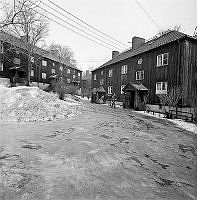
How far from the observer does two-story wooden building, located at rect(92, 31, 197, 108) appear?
811 inches

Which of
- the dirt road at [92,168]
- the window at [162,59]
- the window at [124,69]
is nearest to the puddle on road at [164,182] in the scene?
the dirt road at [92,168]

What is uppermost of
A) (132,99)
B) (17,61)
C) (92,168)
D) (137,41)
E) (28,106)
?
(137,41)

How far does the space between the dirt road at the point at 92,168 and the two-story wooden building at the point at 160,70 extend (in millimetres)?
13466

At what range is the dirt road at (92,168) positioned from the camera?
425 cm

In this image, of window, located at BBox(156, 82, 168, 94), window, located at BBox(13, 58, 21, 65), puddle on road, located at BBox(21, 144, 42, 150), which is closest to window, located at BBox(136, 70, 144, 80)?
window, located at BBox(156, 82, 168, 94)

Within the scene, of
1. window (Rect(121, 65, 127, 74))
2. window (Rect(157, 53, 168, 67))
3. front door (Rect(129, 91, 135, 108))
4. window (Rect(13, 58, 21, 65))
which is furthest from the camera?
window (Rect(13, 58, 21, 65))

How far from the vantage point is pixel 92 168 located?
561cm

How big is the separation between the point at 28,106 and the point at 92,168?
10.7m

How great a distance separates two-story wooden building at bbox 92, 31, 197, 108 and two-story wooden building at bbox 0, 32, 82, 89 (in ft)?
61.0

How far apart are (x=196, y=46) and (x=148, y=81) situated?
713 centimetres

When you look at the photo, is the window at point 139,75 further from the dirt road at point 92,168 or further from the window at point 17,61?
the window at point 17,61

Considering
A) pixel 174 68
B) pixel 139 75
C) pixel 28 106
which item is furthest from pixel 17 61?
pixel 174 68

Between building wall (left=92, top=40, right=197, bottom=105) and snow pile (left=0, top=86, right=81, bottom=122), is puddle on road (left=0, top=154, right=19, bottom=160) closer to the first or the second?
snow pile (left=0, top=86, right=81, bottom=122)

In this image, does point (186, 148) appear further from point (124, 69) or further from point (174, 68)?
point (124, 69)
